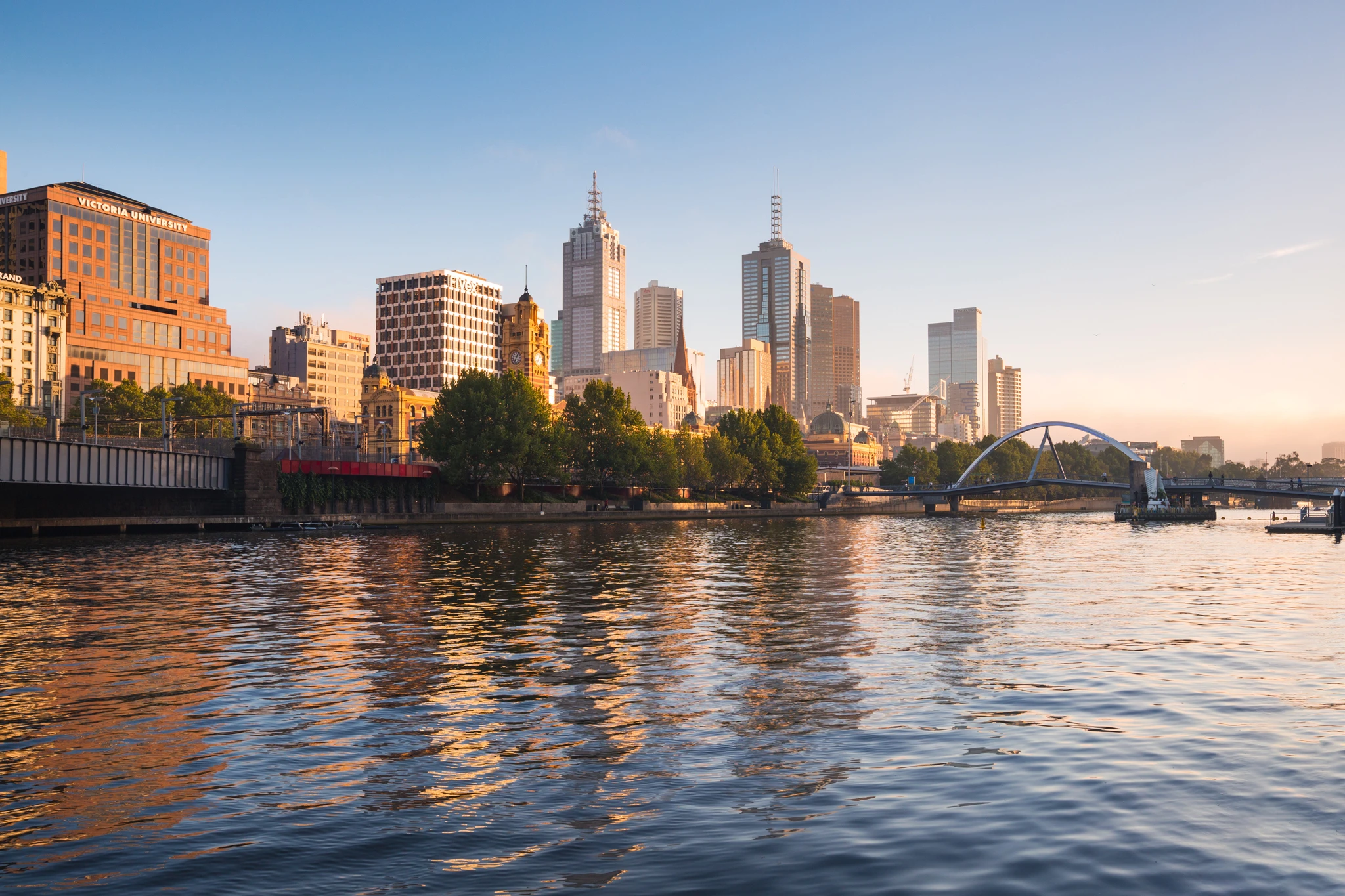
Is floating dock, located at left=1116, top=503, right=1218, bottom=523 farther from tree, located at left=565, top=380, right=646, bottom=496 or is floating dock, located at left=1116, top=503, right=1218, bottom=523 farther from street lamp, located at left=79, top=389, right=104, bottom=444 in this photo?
street lamp, located at left=79, top=389, right=104, bottom=444

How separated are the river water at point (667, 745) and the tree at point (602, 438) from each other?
12121cm

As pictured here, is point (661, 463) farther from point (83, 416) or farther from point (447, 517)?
point (83, 416)

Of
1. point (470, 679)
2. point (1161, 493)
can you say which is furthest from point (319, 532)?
point (1161, 493)

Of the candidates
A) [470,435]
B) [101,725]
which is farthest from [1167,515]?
[101,725]

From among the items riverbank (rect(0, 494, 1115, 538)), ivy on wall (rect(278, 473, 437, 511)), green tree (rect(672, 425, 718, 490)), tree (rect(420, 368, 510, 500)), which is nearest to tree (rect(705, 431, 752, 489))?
green tree (rect(672, 425, 718, 490))

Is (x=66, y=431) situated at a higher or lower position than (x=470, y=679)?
higher

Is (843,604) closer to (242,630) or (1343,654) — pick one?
(1343,654)

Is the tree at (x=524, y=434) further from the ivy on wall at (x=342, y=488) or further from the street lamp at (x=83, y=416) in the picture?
the street lamp at (x=83, y=416)

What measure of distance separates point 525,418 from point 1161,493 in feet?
365

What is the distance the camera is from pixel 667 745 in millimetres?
17406

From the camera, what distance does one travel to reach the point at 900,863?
12.1 meters

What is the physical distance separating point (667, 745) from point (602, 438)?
5811 inches

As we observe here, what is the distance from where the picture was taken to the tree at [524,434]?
464ft

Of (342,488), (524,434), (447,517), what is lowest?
(447,517)
